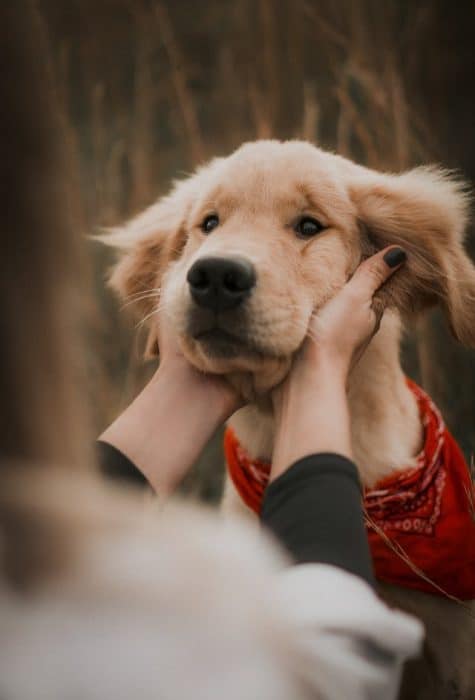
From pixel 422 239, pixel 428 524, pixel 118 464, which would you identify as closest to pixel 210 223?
pixel 422 239

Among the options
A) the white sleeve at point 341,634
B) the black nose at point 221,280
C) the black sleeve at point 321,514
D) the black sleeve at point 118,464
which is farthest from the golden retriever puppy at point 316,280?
the white sleeve at point 341,634

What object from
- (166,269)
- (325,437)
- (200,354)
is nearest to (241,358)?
(200,354)

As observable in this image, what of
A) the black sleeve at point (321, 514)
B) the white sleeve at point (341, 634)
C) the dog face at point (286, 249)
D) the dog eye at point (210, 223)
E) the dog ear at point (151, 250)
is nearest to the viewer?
the white sleeve at point (341, 634)

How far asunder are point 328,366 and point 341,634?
28.5 inches

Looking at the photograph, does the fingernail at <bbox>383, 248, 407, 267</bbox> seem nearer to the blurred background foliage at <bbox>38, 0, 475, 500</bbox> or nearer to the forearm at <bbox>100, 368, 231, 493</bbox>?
the forearm at <bbox>100, 368, 231, 493</bbox>

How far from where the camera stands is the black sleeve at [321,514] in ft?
2.68

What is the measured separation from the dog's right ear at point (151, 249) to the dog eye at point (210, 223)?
0.13m

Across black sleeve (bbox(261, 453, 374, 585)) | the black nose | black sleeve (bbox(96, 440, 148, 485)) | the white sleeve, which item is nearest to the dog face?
the black nose

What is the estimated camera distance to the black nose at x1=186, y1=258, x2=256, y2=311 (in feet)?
4.09

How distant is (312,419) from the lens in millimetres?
1117

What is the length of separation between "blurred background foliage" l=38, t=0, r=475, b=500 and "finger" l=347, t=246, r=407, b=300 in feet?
1.96

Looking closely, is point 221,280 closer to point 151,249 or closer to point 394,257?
point 394,257

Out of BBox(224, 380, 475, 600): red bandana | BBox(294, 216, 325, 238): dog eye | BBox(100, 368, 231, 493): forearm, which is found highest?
BBox(294, 216, 325, 238): dog eye

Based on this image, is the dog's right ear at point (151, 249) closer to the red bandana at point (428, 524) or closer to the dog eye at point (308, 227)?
the dog eye at point (308, 227)
